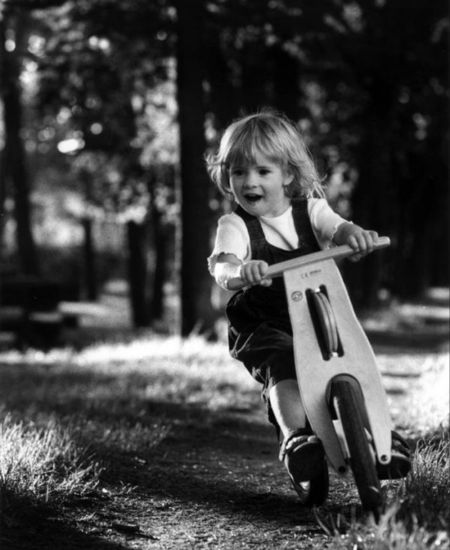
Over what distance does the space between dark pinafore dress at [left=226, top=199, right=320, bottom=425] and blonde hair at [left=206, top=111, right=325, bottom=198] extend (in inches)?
4.6

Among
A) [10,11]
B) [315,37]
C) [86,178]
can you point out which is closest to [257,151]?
[315,37]

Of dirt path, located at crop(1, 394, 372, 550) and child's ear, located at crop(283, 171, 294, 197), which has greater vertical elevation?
child's ear, located at crop(283, 171, 294, 197)

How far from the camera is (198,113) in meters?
10.7

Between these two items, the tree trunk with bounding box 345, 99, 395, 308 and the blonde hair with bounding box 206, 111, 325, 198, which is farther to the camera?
the tree trunk with bounding box 345, 99, 395, 308

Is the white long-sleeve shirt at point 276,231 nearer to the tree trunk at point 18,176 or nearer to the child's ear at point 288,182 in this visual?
the child's ear at point 288,182

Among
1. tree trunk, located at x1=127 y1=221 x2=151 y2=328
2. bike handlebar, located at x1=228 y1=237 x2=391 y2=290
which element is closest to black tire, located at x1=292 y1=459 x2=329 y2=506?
bike handlebar, located at x1=228 y1=237 x2=391 y2=290

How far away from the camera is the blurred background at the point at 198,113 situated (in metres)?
10.8

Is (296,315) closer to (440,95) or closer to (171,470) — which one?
(171,470)

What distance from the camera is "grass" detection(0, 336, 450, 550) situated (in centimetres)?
318

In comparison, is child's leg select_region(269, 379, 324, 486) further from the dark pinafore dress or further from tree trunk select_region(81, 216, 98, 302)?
tree trunk select_region(81, 216, 98, 302)

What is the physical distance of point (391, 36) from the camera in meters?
13.4

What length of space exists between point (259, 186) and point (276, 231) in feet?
0.68

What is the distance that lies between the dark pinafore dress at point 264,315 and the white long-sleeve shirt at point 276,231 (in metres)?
0.02

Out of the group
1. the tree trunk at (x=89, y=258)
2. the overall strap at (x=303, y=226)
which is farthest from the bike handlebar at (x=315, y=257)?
the tree trunk at (x=89, y=258)
